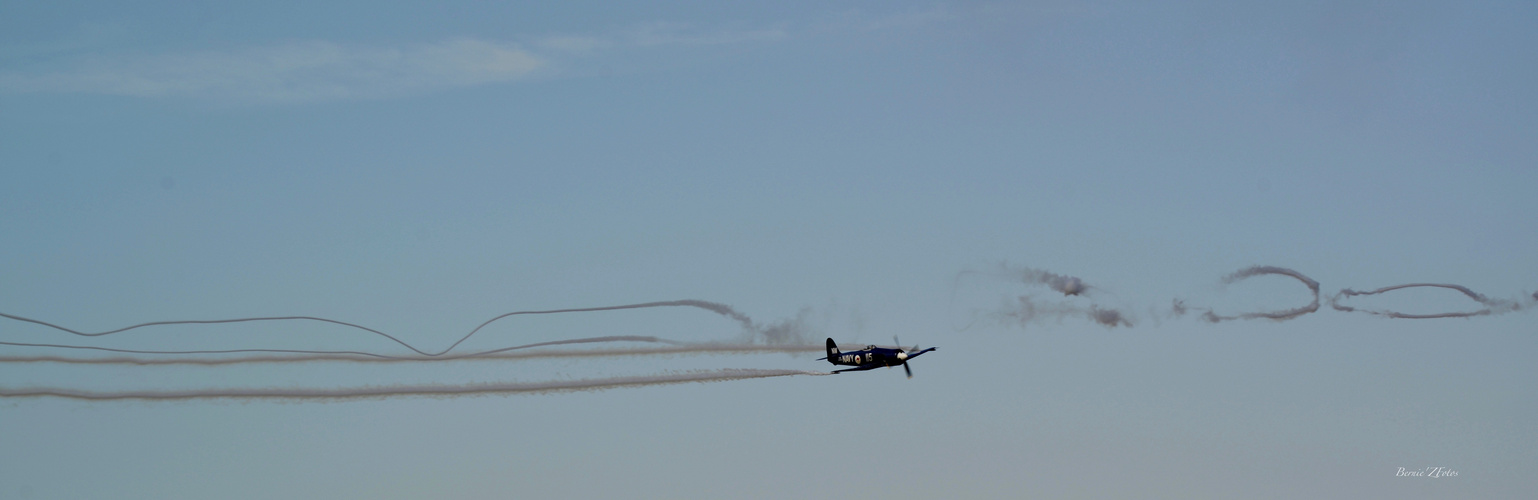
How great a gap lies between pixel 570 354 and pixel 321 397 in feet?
41.8

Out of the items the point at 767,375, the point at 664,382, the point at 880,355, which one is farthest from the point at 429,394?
the point at 880,355

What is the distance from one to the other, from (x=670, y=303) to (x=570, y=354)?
5.88m

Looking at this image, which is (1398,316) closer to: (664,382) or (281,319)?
(664,382)

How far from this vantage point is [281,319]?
78.6m

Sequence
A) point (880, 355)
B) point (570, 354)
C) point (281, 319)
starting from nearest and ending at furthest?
point (281, 319) → point (570, 354) → point (880, 355)

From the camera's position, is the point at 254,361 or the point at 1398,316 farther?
the point at 1398,316

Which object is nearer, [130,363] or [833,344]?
[130,363]

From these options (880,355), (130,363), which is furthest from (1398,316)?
(130,363)

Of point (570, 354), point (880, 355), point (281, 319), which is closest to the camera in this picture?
point (281, 319)

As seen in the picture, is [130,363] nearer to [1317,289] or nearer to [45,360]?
[45,360]

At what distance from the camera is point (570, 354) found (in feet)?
279

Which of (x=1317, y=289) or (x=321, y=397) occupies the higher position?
(x=1317, y=289)

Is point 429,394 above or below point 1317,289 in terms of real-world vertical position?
below

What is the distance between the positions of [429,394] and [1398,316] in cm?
5240
